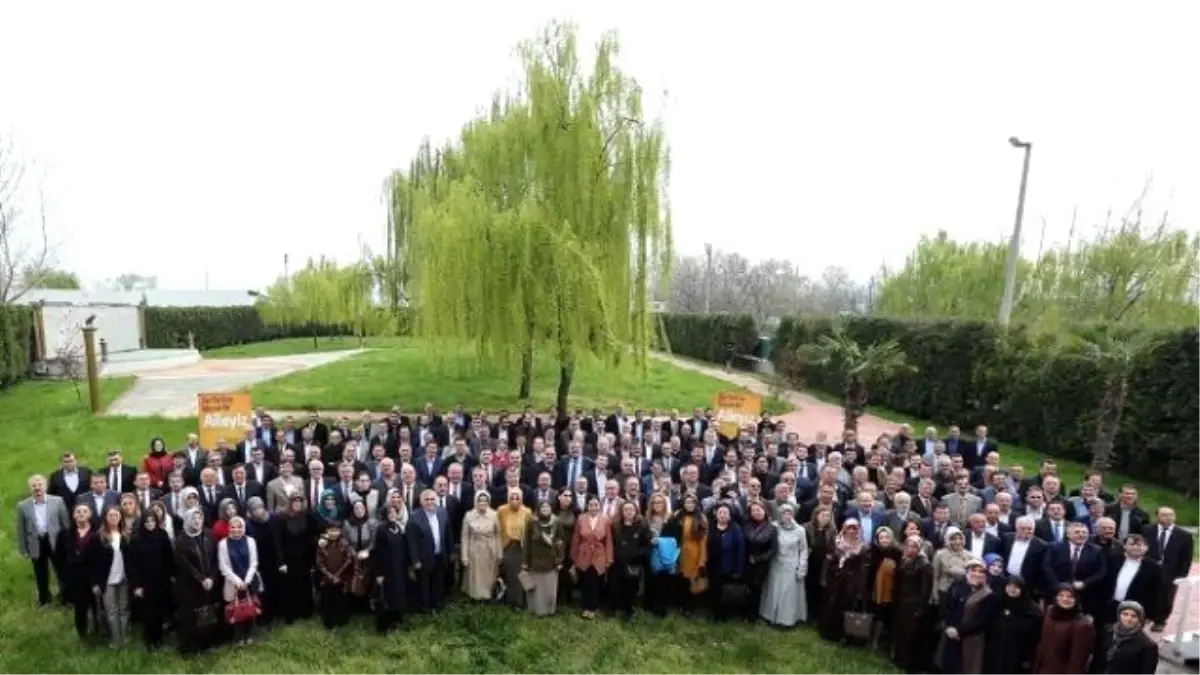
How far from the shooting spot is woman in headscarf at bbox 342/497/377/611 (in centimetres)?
759

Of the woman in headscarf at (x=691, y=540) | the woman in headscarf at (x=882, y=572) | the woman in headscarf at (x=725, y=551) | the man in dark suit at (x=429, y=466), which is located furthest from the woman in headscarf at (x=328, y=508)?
the woman in headscarf at (x=882, y=572)

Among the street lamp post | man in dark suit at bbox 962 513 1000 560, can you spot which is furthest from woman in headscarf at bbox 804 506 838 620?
the street lamp post

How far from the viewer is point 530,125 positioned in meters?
14.0

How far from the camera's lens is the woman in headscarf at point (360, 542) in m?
7.59

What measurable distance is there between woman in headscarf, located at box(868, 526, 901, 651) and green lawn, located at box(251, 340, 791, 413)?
8453 millimetres

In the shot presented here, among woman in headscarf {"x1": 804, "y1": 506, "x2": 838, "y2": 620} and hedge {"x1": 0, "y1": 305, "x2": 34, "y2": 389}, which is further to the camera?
hedge {"x1": 0, "y1": 305, "x2": 34, "y2": 389}

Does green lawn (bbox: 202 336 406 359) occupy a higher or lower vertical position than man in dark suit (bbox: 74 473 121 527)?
lower

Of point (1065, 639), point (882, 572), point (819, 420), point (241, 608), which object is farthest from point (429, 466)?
point (819, 420)

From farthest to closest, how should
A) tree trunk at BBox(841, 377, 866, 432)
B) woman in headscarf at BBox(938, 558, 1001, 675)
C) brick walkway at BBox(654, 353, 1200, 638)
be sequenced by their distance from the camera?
brick walkway at BBox(654, 353, 1200, 638) < tree trunk at BBox(841, 377, 866, 432) < woman in headscarf at BBox(938, 558, 1001, 675)

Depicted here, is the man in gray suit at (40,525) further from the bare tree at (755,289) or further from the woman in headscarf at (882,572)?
the bare tree at (755,289)

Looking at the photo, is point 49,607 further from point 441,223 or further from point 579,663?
point 441,223

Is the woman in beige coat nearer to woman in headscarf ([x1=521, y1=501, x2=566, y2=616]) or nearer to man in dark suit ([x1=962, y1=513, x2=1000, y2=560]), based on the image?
woman in headscarf ([x1=521, y1=501, x2=566, y2=616])

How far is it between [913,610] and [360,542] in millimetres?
5493

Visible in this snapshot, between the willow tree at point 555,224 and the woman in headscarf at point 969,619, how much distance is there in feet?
25.7
